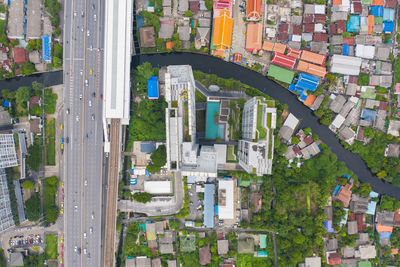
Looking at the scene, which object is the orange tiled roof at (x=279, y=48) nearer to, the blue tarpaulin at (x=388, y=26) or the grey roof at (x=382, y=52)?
the grey roof at (x=382, y=52)

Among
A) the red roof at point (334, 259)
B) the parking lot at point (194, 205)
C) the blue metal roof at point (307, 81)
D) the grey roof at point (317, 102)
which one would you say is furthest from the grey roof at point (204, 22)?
the red roof at point (334, 259)

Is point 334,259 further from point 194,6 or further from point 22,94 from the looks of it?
point 22,94

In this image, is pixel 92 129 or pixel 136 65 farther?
pixel 136 65

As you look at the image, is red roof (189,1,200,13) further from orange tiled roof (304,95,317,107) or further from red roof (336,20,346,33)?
orange tiled roof (304,95,317,107)

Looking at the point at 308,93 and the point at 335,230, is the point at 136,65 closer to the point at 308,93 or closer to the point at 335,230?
the point at 308,93

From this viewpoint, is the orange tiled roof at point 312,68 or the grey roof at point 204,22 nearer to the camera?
the orange tiled roof at point 312,68

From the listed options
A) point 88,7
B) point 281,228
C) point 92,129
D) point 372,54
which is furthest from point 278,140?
point 88,7
